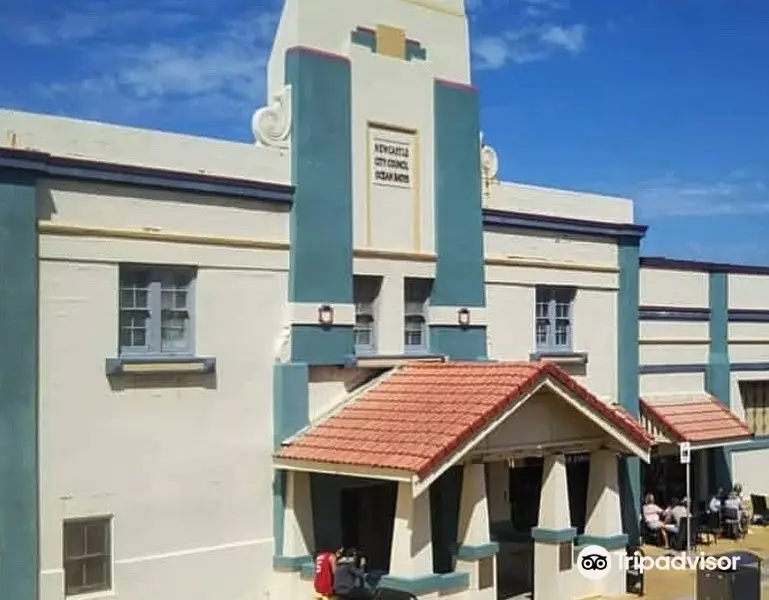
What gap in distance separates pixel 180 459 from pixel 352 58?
6197 mm

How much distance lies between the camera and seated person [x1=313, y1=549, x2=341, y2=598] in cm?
1418

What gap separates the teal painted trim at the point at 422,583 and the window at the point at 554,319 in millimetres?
5963

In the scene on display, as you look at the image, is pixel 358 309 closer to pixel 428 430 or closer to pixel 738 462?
pixel 428 430

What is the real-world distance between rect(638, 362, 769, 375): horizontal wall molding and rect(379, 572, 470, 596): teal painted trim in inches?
→ 344

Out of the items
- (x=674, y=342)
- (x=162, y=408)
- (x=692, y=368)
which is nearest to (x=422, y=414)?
(x=162, y=408)

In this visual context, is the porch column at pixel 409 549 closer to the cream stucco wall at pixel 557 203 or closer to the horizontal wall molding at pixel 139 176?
the horizontal wall molding at pixel 139 176

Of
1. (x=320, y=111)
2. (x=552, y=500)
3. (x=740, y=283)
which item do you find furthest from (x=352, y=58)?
(x=740, y=283)

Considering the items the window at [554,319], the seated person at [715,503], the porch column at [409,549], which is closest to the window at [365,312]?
the porch column at [409,549]

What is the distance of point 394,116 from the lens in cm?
1667

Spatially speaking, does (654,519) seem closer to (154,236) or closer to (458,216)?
(458,216)

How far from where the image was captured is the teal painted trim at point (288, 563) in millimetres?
15141

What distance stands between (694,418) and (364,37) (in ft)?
34.5

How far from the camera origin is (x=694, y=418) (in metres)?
22.1

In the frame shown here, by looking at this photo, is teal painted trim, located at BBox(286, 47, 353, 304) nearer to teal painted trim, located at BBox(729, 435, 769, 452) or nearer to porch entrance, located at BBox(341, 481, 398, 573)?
porch entrance, located at BBox(341, 481, 398, 573)
